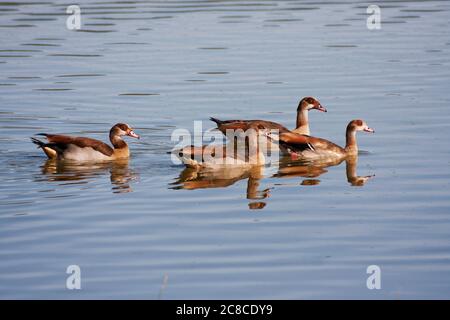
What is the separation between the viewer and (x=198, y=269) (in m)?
10.7

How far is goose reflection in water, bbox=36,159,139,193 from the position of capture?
1502 cm

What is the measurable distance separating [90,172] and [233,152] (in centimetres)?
216

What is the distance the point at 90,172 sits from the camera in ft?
51.9

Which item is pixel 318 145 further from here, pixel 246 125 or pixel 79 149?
pixel 79 149

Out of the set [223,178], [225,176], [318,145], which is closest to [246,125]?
[318,145]

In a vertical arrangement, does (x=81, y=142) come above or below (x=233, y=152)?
above

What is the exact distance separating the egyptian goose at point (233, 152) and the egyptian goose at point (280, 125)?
0.60 feet

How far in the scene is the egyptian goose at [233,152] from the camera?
15.8 metres

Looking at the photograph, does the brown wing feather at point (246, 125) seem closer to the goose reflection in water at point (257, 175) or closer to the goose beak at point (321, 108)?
the goose reflection in water at point (257, 175)

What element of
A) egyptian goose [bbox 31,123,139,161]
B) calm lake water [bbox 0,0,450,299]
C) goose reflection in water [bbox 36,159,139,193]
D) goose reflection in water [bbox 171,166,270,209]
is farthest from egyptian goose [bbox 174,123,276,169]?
egyptian goose [bbox 31,123,139,161]

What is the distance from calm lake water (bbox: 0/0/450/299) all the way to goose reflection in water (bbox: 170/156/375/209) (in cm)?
6

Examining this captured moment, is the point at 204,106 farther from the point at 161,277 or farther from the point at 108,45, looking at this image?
the point at 161,277

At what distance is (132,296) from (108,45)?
17994 mm
